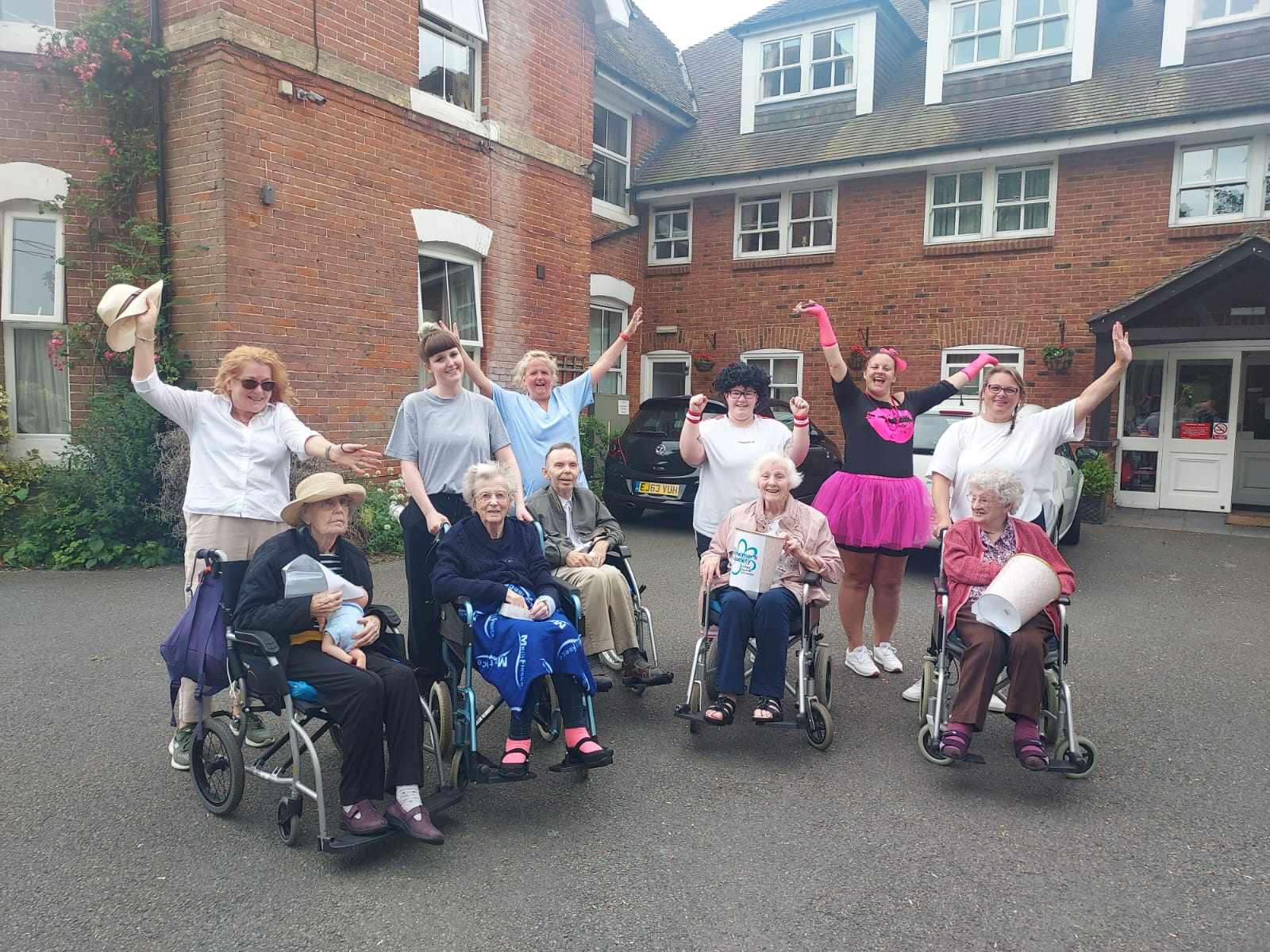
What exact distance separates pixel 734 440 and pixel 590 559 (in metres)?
1.01

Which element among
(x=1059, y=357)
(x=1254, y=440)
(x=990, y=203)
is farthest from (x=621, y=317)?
(x=1254, y=440)

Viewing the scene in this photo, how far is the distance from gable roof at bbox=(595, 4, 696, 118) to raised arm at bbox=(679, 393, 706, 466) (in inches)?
406

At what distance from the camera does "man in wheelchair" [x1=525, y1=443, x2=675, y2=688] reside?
14.1 ft

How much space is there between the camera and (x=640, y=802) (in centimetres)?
357

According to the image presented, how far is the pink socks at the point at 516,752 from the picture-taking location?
346 cm

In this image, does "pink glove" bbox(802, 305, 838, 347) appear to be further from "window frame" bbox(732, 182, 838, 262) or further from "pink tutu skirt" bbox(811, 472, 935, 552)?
"window frame" bbox(732, 182, 838, 262)

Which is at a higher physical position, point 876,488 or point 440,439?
point 440,439

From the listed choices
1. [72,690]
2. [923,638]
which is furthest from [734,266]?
[72,690]

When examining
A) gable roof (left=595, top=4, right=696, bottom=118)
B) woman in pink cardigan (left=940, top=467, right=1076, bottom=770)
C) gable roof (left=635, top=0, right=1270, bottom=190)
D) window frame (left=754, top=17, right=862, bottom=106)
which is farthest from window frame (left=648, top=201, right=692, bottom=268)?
woman in pink cardigan (left=940, top=467, right=1076, bottom=770)

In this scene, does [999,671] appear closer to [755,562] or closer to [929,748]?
[929,748]

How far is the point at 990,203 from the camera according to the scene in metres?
12.9

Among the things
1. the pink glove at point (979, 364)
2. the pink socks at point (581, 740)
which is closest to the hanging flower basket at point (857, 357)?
the pink glove at point (979, 364)

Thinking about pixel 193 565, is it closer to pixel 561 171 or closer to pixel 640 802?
pixel 640 802

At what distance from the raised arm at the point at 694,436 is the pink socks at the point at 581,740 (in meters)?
1.60
